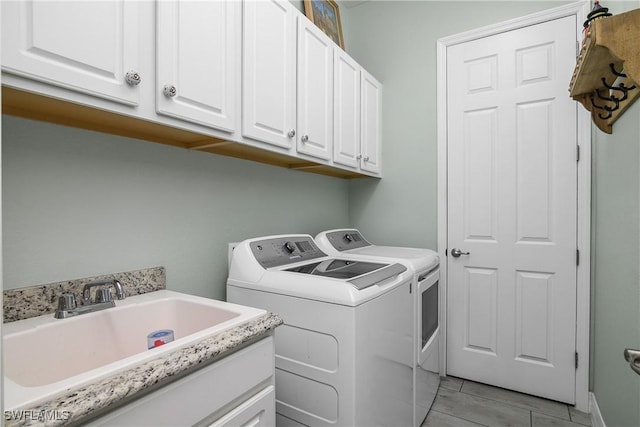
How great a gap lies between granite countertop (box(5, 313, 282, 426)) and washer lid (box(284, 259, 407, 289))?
1.84 feet

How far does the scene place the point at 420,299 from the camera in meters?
1.85

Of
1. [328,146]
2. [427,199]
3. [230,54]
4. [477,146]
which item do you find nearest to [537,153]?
[477,146]

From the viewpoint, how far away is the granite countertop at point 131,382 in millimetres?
599

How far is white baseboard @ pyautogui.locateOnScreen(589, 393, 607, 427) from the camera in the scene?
1.81 metres

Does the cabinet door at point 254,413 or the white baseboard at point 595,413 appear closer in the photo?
the cabinet door at point 254,413

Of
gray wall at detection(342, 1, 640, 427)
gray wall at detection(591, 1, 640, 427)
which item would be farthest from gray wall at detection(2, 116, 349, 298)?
gray wall at detection(591, 1, 640, 427)

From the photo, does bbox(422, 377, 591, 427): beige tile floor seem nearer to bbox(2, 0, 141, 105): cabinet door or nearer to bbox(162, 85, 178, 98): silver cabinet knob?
bbox(162, 85, 178, 98): silver cabinet knob

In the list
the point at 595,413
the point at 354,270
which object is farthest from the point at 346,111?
the point at 595,413

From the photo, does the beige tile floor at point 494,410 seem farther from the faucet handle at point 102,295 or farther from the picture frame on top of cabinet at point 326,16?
Result: the picture frame on top of cabinet at point 326,16

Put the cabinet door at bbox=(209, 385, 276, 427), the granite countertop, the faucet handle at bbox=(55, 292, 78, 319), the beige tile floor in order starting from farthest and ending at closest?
the beige tile floor < the faucet handle at bbox=(55, 292, 78, 319) < the cabinet door at bbox=(209, 385, 276, 427) < the granite countertop

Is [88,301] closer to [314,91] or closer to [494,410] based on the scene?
[314,91]

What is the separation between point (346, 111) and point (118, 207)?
56.6 inches

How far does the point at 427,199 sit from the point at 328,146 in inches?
40.8

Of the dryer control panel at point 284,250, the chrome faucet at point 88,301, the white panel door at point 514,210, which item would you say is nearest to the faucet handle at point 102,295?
the chrome faucet at point 88,301
